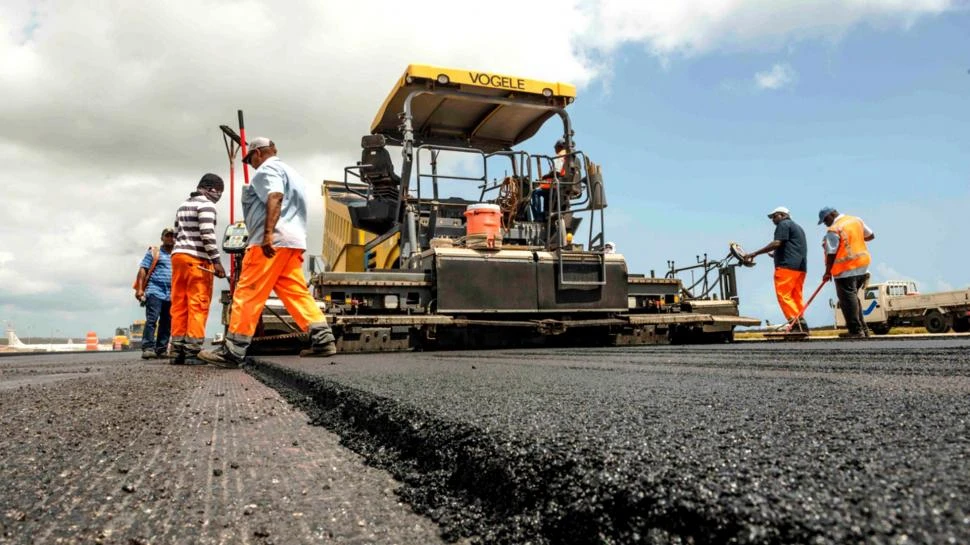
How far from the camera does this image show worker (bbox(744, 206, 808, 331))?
788 cm

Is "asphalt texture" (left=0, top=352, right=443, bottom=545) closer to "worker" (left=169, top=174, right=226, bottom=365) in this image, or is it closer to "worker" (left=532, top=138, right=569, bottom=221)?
"worker" (left=169, top=174, right=226, bottom=365)

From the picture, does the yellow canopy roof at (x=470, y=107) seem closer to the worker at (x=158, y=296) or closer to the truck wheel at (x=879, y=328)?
the worker at (x=158, y=296)

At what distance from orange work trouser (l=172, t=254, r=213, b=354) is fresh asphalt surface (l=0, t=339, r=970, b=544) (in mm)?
3655

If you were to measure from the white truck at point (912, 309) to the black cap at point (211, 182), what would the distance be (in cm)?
1718

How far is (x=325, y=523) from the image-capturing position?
3.69ft

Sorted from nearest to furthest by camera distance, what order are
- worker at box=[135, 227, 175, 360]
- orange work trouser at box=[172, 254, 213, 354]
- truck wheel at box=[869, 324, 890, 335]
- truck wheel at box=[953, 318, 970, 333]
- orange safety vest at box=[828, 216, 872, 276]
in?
1. orange work trouser at box=[172, 254, 213, 354]
2. orange safety vest at box=[828, 216, 872, 276]
3. worker at box=[135, 227, 175, 360]
4. truck wheel at box=[953, 318, 970, 333]
5. truck wheel at box=[869, 324, 890, 335]

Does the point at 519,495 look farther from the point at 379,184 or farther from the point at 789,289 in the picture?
the point at 789,289

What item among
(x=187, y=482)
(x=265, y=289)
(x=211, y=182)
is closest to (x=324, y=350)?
(x=265, y=289)

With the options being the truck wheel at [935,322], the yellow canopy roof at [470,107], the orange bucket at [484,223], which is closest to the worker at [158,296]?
the yellow canopy roof at [470,107]

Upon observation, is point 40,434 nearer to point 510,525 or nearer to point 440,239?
point 510,525

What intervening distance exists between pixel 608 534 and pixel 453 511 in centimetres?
35

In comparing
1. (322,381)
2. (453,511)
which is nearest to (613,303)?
(322,381)

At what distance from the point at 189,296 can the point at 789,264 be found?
21.5 ft

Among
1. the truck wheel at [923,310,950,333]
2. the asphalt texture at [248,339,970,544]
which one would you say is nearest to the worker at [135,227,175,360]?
the asphalt texture at [248,339,970,544]
